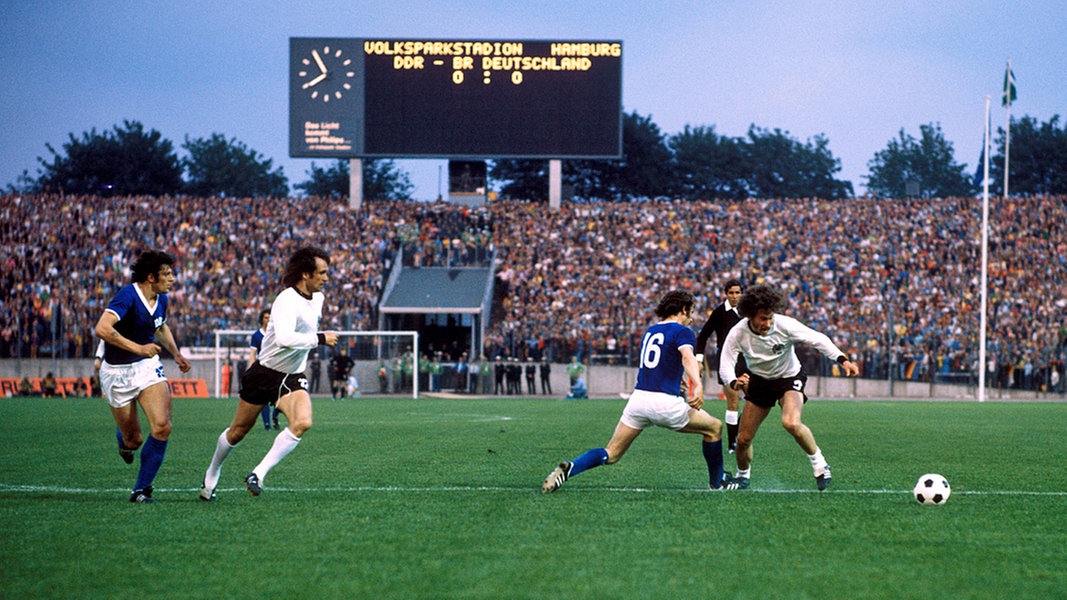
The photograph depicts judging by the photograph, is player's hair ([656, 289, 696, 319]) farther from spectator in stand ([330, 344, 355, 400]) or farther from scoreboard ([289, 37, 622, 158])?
scoreboard ([289, 37, 622, 158])

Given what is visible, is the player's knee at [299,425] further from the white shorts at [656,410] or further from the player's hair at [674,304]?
the player's hair at [674,304]

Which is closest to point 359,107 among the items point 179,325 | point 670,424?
point 179,325

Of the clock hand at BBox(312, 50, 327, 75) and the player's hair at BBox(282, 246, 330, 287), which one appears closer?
the player's hair at BBox(282, 246, 330, 287)

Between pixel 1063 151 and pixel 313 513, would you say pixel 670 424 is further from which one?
pixel 1063 151

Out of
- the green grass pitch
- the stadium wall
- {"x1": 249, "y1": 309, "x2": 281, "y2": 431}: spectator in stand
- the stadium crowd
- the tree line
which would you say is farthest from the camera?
the tree line

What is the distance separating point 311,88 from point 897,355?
2295cm

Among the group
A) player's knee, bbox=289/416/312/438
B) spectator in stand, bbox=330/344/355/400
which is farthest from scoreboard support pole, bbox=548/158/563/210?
player's knee, bbox=289/416/312/438

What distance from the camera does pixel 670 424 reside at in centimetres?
930

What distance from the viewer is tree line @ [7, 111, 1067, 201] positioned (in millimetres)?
70812

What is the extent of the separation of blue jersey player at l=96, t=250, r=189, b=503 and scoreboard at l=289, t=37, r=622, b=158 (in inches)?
1307

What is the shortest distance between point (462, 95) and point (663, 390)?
33.9 m

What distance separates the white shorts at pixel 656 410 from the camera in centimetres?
920

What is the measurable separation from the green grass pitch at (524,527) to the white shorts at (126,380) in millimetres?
846

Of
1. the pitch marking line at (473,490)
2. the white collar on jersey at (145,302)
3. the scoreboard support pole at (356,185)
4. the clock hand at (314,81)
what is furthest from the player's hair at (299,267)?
the scoreboard support pole at (356,185)
